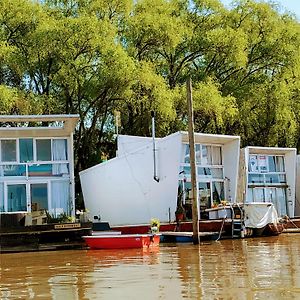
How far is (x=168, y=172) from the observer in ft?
92.9

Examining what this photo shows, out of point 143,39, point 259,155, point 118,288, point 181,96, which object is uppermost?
point 143,39

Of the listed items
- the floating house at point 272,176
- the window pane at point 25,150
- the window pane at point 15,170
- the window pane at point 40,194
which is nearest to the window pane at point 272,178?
the floating house at point 272,176

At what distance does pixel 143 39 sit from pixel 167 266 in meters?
21.2

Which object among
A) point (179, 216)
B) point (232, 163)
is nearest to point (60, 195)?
point (179, 216)

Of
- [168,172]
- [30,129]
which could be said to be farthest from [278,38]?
[30,129]

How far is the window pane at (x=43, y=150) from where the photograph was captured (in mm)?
27062

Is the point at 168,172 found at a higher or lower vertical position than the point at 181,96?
lower

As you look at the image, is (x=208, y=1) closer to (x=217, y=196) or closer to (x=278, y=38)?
(x=278, y=38)

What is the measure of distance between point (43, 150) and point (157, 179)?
17.5ft

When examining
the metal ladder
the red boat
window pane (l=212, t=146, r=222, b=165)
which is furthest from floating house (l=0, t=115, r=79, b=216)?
window pane (l=212, t=146, r=222, b=165)

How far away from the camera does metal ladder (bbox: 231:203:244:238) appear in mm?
26266

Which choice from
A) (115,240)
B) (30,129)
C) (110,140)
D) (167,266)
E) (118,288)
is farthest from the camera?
(110,140)

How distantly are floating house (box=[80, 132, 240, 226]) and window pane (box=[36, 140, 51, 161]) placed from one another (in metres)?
3.67

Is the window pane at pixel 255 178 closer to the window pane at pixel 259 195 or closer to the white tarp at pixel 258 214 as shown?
the window pane at pixel 259 195
